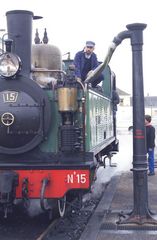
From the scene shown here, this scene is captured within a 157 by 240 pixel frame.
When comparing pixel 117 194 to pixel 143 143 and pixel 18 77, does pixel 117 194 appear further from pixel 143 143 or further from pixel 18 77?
pixel 18 77

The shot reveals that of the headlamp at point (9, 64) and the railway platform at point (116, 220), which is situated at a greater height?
the headlamp at point (9, 64)

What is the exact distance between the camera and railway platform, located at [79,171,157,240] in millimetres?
5758

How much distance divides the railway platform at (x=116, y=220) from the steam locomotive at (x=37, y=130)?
584 mm

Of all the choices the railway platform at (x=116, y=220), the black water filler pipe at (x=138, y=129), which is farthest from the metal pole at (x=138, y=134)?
the railway platform at (x=116, y=220)

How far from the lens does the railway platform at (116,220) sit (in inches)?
227

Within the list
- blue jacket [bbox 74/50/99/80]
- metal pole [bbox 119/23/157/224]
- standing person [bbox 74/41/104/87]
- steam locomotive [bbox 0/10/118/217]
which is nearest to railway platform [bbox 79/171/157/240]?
metal pole [bbox 119/23/157/224]

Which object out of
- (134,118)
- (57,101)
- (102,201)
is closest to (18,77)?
(57,101)

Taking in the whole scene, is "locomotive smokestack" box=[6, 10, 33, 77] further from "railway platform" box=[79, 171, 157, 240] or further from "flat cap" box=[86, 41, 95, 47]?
"railway platform" box=[79, 171, 157, 240]

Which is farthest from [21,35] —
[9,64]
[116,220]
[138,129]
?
[116,220]

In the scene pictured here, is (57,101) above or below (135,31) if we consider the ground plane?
below

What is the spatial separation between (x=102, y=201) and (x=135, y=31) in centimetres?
302

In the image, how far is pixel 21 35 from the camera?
638 cm

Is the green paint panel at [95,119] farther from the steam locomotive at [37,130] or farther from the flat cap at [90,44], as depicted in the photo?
the flat cap at [90,44]

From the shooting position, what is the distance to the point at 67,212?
293 inches
